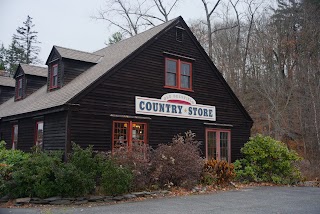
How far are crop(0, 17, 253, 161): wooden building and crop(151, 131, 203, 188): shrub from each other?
1.83 m

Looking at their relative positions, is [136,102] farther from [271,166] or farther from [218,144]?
[271,166]

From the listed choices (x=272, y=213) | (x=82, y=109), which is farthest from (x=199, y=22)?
(x=272, y=213)

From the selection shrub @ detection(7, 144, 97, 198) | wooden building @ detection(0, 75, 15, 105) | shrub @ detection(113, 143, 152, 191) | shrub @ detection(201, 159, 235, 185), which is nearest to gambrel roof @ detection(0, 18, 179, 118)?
shrub @ detection(7, 144, 97, 198)

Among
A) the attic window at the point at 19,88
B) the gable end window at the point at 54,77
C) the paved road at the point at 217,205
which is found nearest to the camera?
the paved road at the point at 217,205

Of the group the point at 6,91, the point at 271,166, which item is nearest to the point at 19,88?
the point at 6,91

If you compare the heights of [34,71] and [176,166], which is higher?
[34,71]

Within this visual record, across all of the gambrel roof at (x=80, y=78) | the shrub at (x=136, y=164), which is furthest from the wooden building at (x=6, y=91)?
the shrub at (x=136, y=164)

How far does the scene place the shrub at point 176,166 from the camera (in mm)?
14219

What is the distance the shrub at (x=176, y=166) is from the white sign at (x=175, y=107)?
2826 millimetres

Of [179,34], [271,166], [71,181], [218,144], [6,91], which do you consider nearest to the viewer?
[71,181]

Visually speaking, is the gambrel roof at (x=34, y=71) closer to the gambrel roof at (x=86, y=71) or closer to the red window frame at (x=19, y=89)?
the red window frame at (x=19, y=89)

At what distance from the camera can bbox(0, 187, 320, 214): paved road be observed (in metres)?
9.94

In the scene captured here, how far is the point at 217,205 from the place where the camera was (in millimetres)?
10992

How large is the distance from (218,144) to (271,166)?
3.43 metres
